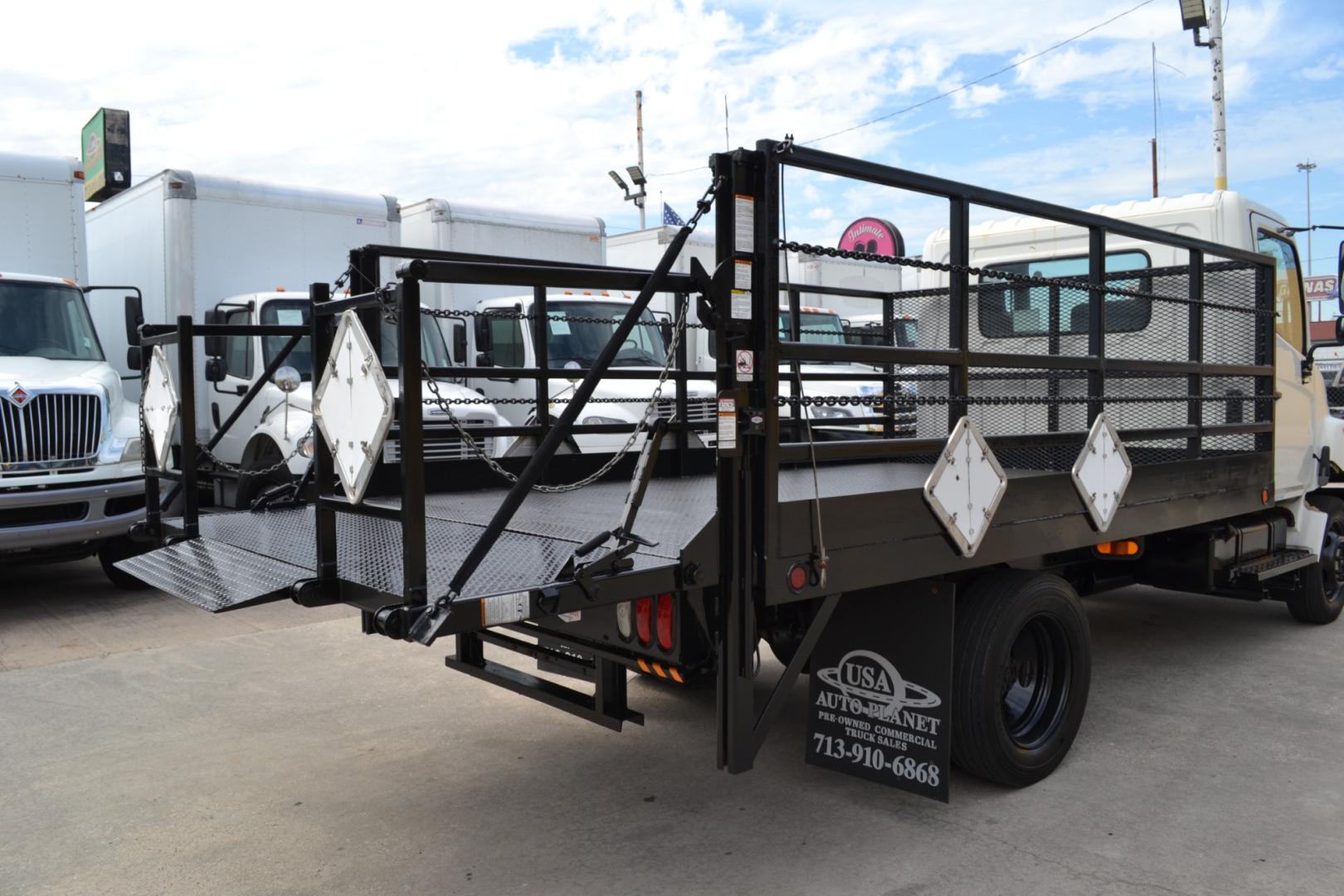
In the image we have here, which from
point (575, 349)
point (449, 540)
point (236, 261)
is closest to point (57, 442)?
point (236, 261)

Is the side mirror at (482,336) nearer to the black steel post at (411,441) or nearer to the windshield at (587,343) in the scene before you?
the windshield at (587,343)

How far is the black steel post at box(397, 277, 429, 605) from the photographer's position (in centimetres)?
266

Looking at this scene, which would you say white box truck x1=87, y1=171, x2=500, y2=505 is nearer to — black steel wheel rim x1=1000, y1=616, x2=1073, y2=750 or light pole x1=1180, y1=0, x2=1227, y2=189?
black steel wheel rim x1=1000, y1=616, x2=1073, y2=750

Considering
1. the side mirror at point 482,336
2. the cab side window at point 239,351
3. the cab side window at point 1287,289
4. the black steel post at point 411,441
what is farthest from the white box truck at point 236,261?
the black steel post at point 411,441

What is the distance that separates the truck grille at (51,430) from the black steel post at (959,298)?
6.42 metres

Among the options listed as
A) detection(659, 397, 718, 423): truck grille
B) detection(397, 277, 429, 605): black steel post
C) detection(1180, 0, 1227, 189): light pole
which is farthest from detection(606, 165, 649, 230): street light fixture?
detection(397, 277, 429, 605): black steel post

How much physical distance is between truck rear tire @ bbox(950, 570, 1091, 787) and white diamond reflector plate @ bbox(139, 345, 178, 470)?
3.08 m

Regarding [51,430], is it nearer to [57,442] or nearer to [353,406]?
[57,442]

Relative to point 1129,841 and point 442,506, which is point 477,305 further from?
point 1129,841

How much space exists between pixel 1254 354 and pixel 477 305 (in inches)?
275

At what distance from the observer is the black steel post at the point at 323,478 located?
3.13m

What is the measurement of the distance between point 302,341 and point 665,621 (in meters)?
6.32

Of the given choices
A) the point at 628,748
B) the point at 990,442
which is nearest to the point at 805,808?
the point at 628,748

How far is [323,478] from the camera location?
3197mm
